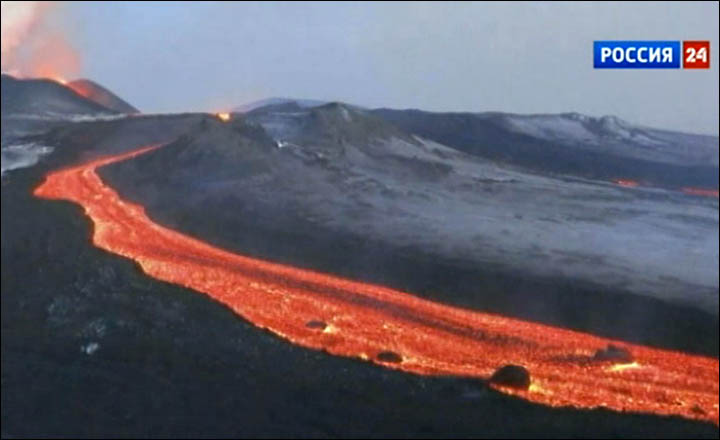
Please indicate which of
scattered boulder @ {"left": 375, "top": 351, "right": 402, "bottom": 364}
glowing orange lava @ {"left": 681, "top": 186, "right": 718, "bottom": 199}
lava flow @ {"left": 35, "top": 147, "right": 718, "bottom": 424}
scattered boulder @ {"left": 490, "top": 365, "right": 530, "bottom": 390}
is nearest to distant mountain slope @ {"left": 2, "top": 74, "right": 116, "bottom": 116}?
lava flow @ {"left": 35, "top": 147, "right": 718, "bottom": 424}

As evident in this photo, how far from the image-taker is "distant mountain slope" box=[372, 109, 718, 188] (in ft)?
121

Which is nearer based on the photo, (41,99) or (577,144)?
(577,144)

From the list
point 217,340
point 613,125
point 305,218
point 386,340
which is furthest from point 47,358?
point 613,125

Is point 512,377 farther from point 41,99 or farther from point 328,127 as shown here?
point 41,99

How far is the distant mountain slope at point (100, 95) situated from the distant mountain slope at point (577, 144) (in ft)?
32.9

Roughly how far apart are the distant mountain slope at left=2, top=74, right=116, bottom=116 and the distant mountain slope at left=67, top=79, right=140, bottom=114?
40.3 inches

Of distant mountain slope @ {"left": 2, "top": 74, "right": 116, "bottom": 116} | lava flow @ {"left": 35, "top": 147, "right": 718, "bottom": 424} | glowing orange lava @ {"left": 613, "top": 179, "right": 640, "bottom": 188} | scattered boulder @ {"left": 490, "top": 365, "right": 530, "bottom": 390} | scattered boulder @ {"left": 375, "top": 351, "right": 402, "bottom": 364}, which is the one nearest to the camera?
scattered boulder @ {"left": 490, "top": 365, "right": 530, "bottom": 390}

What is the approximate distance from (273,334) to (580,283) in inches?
264

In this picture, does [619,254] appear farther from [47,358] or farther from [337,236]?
[47,358]

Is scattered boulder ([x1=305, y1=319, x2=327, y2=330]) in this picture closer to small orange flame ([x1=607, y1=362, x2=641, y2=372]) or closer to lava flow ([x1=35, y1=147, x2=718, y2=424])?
lava flow ([x1=35, y1=147, x2=718, y2=424])

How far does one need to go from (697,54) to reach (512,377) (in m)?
8.35

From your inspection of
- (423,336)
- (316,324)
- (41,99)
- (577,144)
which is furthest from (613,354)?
(41,99)

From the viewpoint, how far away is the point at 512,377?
52.2ft

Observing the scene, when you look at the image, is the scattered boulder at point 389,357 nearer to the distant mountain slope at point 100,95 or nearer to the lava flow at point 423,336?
the lava flow at point 423,336
